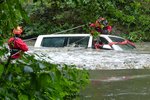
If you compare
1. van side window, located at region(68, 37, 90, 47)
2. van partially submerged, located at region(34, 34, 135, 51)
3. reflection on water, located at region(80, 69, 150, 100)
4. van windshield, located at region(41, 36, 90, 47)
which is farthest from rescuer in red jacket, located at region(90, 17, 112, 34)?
van side window, located at region(68, 37, 90, 47)

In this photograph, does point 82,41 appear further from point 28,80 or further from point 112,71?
point 28,80

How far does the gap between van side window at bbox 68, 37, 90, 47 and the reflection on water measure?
19.1ft

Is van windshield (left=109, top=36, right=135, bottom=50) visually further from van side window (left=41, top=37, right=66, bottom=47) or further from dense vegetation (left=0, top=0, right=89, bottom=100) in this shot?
dense vegetation (left=0, top=0, right=89, bottom=100)

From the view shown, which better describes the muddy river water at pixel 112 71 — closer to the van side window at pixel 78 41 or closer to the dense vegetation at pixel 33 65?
the van side window at pixel 78 41

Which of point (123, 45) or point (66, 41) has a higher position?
point (66, 41)

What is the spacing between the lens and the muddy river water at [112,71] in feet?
28.9

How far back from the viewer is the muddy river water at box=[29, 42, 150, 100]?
882 centimetres

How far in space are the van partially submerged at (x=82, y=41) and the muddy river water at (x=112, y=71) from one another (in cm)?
44

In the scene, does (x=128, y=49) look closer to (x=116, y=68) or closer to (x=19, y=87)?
(x=116, y=68)

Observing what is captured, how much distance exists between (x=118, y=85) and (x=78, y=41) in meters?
9.01

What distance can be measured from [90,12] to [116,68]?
1025cm

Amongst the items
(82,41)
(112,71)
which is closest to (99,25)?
(112,71)

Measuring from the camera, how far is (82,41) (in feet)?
61.2

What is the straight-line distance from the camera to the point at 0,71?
Answer: 77.7 inches
